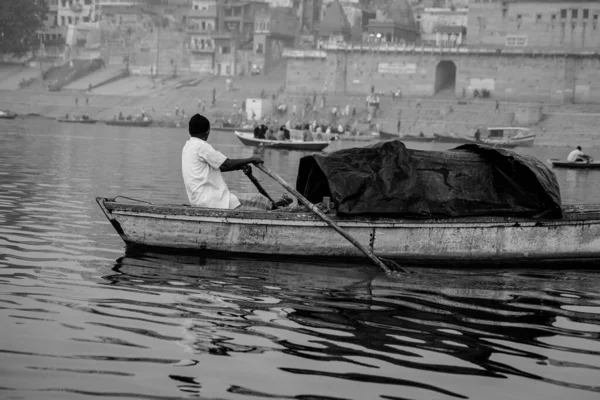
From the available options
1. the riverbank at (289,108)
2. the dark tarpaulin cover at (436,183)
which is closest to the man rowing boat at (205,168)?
the dark tarpaulin cover at (436,183)

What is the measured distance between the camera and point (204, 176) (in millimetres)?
11438

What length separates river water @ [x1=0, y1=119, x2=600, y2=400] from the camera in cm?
666

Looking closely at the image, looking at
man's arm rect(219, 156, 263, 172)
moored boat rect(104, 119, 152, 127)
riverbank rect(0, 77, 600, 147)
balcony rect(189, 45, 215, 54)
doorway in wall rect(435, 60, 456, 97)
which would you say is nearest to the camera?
man's arm rect(219, 156, 263, 172)

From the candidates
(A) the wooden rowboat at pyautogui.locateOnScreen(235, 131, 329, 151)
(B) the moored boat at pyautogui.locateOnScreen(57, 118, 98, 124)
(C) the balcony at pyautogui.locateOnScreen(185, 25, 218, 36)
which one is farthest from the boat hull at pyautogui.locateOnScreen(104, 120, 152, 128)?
(A) the wooden rowboat at pyautogui.locateOnScreen(235, 131, 329, 151)

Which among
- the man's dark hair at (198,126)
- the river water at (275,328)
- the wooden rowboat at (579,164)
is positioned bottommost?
the wooden rowboat at (579,164)

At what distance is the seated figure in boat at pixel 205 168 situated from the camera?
439 inches

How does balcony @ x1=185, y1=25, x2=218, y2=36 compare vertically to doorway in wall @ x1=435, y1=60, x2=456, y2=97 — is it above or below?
above

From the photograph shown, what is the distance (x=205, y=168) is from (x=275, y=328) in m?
3.71

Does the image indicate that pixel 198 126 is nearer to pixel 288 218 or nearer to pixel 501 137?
pixel 288 218

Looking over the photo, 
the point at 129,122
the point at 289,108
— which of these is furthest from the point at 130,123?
the point at 289,108

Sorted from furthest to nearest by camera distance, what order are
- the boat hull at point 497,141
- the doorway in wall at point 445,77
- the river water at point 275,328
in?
the doorway in wall at point 445,77, the boat hull at point 497,141, the river water at point 275,328

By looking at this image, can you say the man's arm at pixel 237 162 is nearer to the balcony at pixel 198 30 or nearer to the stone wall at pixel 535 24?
the stone wall at pixel 535 24

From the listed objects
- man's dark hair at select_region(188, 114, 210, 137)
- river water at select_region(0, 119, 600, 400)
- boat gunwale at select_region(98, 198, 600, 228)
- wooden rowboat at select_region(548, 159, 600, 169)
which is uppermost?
man's dark hair at select_region(188, 114, 210, 137)

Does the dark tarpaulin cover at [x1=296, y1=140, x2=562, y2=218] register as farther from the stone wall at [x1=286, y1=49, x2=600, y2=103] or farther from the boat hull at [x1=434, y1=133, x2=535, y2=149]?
the stone wall at [x1=286, y1=49, x2=600, y2=103]
